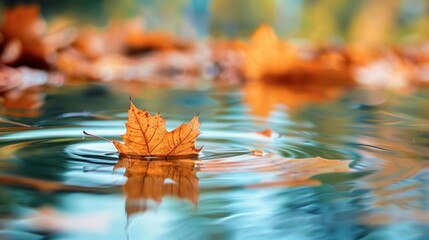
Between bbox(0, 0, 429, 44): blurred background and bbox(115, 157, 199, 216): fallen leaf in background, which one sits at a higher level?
bbox(0, 0, 429, 44): blurred background

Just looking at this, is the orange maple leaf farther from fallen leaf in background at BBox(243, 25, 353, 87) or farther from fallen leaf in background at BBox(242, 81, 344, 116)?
fallen leaf in background at BBox(243, 25, 353, 87)

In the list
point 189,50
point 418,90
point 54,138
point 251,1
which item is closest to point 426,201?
point 54,138

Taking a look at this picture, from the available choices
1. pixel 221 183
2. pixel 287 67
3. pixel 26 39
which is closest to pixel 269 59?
pixel 287 67

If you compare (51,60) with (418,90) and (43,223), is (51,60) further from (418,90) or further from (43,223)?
(43,223)

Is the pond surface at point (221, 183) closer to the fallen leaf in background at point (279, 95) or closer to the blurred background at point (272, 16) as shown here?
the fallen leaf in background at point (279, 95)

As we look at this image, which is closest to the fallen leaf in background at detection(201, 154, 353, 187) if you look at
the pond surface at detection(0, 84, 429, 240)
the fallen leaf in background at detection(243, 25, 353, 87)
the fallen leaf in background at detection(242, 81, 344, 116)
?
the pond surface at detection(0, 84, 429, 240)

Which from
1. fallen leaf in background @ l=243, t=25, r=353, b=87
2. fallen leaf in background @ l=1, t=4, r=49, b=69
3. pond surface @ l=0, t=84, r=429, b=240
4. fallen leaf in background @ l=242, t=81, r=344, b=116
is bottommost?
pond surface @ l=0, t=84, r=429, b=240

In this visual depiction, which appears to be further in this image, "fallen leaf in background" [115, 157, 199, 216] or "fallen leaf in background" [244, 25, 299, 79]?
"fallen leaf in background" [244, 25, 299, 79]

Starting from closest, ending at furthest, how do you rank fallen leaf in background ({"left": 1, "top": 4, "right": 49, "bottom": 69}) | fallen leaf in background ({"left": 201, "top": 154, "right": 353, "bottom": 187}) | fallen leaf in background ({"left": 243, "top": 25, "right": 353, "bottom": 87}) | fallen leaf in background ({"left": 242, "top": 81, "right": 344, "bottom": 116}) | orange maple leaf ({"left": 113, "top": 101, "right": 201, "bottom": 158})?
fallen leaf in background ({"left": 201, "top": 154, "right": 353, "bottom": 187})
orange maple leaf ({"left": 113, "top": 101, "right": 201, "bottom": 158})
fallen leaf in background ({"left": 242, "top": 81, "right": 344, "bottom": 116})
fallen leaf in background ({"left": 1, "top": 4, "right": 49, "bottom": 69})
fallen leaf in background ({"left": 243, "top": 25, "right": 353, "bottom": 87})
